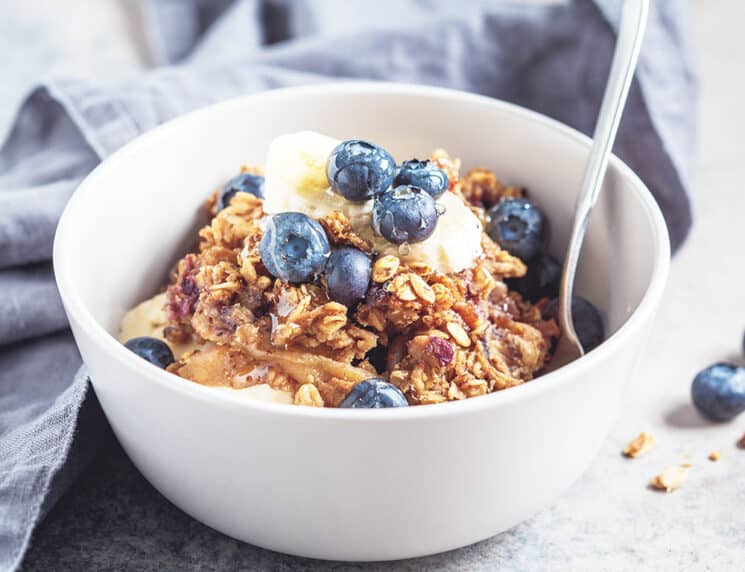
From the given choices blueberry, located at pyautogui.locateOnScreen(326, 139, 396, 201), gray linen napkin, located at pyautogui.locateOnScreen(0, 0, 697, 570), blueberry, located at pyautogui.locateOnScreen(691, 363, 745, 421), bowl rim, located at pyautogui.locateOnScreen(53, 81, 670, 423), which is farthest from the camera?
gray linen napkin, located at pyautogui.locateOnScreen(0, 0, 697, 570)

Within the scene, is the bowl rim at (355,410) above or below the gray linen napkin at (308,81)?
above

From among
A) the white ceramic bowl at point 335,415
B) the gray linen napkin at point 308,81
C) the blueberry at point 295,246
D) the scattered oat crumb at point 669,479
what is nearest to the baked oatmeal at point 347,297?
the blueberry at point 295,246

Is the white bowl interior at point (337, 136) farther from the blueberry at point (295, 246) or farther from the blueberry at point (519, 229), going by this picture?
the blueberry at point (295, 246)

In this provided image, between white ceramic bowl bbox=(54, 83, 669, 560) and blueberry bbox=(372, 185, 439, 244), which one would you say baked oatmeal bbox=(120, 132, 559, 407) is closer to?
blueberry bbox=(372, 185, 439, 244)

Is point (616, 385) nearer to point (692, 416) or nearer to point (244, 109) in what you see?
point (692, 416)

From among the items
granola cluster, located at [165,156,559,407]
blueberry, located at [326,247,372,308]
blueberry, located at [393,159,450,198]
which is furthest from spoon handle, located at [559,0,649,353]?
blueberry, located at [326,247,372,308]

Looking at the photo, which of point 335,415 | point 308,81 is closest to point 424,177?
point 335,415

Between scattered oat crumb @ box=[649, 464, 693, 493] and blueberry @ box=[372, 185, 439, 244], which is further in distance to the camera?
scattered oat crumb @ box=[649, 464, 693, 493]
